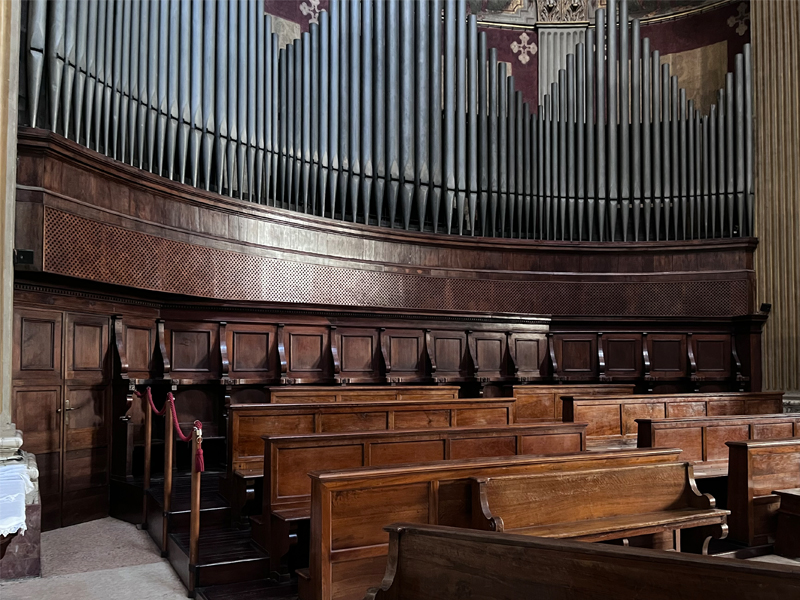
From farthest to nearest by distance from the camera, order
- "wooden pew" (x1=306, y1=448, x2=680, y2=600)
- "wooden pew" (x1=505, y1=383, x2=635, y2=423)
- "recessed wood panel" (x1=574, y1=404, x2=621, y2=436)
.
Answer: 1. "wooden pew" (x1=505, y1=383, x2=635, y2=423)
2. "recessed wood panel" (x1=574, y1=404, x2=621, y2=436)
3. "wooden pew" (x1=306, y1=448, x2=680, y2=600)

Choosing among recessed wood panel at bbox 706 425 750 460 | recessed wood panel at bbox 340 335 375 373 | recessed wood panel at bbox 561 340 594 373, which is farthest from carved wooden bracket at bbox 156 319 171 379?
recessed wood panel at bbox 561 340 594 373

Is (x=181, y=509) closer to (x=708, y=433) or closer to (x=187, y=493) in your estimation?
(x=187, y=493)

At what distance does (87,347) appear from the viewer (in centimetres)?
622

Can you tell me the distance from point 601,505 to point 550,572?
2194 mm

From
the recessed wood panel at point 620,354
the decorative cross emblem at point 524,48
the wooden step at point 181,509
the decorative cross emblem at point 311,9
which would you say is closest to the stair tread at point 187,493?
the wooden step at point 181,509

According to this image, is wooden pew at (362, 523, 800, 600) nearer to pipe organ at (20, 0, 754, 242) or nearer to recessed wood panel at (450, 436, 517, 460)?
recessed wood panel at (450, 436, 517, 460)

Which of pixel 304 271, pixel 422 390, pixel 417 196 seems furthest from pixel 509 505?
pixel 417 196

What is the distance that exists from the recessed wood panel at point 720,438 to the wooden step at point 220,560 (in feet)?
14.2

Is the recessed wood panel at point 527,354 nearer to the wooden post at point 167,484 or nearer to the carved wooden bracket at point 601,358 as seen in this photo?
the carved wooden bracket at point 601,358

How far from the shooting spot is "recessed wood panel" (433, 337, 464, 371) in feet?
30.1

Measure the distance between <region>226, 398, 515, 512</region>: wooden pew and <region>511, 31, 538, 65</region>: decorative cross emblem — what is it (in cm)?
752

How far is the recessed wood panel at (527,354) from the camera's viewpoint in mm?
9672

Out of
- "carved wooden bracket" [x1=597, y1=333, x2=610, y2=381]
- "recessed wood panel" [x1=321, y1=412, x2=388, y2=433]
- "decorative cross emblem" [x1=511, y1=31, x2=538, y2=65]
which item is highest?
"decorative cross emblem" [x1=511, y1=31, x2=538, y2=65]

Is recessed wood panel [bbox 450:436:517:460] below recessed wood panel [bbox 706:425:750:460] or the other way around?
the other way around
